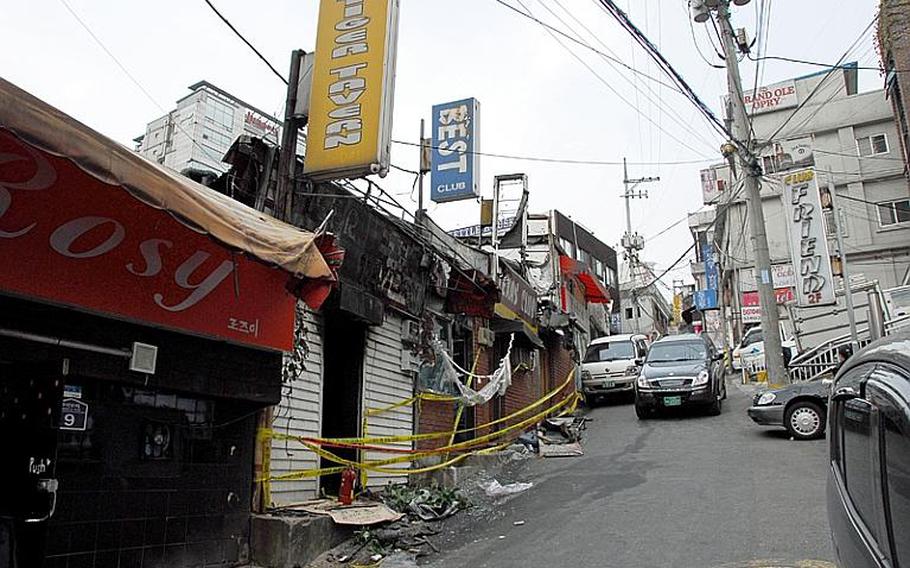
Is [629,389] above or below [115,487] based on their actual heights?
above

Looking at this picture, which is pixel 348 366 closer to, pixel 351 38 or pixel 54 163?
pixel 351 38

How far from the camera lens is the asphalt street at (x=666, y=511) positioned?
21.4 ft

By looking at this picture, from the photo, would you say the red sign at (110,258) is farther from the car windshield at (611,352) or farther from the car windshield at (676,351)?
the car windshield at (611,352)

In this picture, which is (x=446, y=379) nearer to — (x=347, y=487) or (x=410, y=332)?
(x=410, y=332)

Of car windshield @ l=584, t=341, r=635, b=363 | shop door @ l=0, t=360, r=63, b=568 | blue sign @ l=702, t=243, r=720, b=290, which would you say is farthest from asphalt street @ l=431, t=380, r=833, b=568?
blue sign @ l=702, t=243, r=720, b=290

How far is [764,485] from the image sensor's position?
9.13 m

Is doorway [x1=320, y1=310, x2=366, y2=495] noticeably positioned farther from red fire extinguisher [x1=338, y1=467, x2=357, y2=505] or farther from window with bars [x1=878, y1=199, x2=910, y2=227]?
window with bars [x1=878, y1=199, x2=910, y2=227]

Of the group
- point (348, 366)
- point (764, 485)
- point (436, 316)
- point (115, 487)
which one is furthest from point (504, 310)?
point (115, 487)

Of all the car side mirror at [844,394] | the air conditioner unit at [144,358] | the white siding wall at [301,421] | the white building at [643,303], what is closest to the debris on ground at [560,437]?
the white siding wall at [301,421]

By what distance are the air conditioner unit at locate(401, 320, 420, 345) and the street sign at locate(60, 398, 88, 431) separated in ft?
19.4

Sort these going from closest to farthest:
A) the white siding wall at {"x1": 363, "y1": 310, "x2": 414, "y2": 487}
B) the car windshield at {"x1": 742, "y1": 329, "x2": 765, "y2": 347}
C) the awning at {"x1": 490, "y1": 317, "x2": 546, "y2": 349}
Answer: the white siding wall at {"x1": 363, "y1": 310, "x2": 414, "y2": 487} → the awning at {"x1": 490, "y1": 317, "x2": 546, "y2": 349} → the car windshield at {"x1": 742, "y1": 329, "x2": 765, "y2": 347}

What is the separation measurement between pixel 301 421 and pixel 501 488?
382 cm

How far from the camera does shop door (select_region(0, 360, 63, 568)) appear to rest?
3961 mm

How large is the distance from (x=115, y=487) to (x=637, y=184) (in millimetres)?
43973
